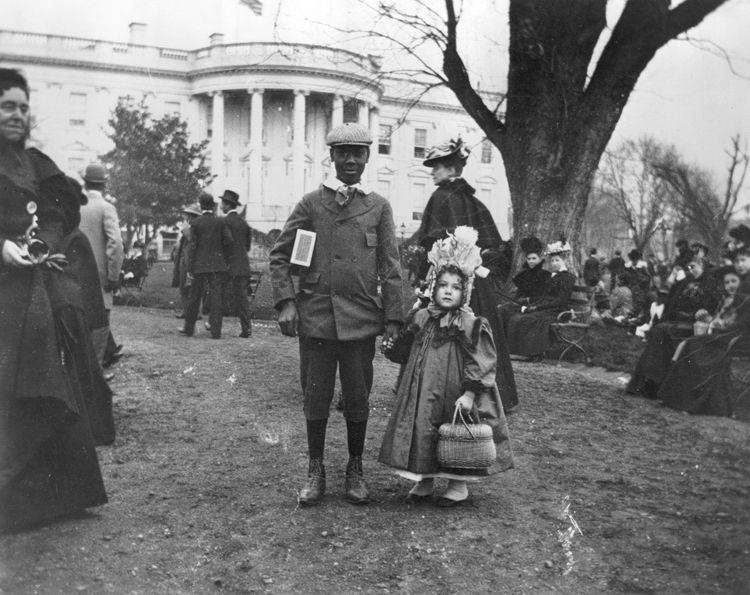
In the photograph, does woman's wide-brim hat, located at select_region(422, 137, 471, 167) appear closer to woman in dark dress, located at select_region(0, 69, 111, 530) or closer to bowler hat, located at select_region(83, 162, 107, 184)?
woman in dark dress, located at select_region(0, 69, 111, 530)

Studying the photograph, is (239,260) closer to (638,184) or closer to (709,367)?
(709,367)

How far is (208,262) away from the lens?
1185cm

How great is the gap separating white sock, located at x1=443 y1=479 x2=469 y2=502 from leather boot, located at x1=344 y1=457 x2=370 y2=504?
47 cm

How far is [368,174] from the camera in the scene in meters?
50.2

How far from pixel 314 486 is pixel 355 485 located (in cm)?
23

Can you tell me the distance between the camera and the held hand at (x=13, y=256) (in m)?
3.80

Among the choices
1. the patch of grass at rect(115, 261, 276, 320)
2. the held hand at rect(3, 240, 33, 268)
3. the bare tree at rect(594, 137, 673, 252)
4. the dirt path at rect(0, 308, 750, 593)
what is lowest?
the patch of grass at rect(115, 261, 276, 320)

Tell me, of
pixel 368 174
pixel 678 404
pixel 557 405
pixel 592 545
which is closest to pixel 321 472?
pixel 592 545

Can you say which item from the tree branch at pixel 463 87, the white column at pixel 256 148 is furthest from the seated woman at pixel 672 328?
the white column at pixel 256 148

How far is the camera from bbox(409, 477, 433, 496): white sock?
15.2 feet

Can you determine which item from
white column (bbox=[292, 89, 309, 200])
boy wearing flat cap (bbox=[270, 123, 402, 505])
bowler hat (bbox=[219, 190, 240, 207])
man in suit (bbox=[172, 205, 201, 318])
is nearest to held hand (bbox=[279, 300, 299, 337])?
boy wearing flat cap (bbox=[270, 123, 402, 505])

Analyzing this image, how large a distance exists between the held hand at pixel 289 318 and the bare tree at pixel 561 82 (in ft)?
25.3

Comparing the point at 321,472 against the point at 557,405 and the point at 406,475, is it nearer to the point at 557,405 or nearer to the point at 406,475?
the point at 406,475

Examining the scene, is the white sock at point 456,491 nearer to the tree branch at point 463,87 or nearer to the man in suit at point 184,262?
the tree branch at point 463,87
